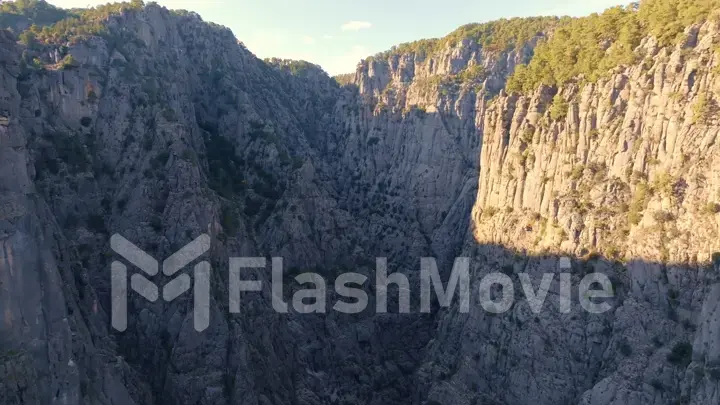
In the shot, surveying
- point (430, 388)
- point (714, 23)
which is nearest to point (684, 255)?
point (714, 23)

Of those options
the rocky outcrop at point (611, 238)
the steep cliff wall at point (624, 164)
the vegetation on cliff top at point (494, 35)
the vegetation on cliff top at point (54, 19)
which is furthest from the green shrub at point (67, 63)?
the vegetation on cliff top at point (494, 35)

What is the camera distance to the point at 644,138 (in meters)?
45.0

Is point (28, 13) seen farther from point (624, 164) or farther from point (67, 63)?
point (624, 164)

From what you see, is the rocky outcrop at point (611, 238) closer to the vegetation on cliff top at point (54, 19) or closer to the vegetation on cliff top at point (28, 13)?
the vegetation on cliff top at point (54, 19)

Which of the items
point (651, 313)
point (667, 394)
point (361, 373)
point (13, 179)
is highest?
point (13, 179)

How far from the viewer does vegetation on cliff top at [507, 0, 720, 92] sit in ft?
153

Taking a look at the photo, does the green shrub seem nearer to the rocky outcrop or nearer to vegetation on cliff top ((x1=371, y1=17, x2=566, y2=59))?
the rocky outcrop

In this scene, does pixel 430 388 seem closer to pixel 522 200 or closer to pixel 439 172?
pixel 522 200

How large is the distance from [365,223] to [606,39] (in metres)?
48.7

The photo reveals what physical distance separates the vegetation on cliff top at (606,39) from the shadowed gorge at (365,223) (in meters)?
0.27

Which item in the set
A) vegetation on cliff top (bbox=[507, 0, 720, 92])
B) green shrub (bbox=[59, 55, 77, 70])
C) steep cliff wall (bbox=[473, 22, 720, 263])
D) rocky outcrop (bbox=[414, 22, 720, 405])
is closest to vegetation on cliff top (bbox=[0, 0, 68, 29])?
green shrub (bbox=[59, 55, 77, 70])

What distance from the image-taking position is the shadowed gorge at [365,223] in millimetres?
38656

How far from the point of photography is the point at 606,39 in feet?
177

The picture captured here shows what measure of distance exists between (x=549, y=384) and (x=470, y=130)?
53157 mm
